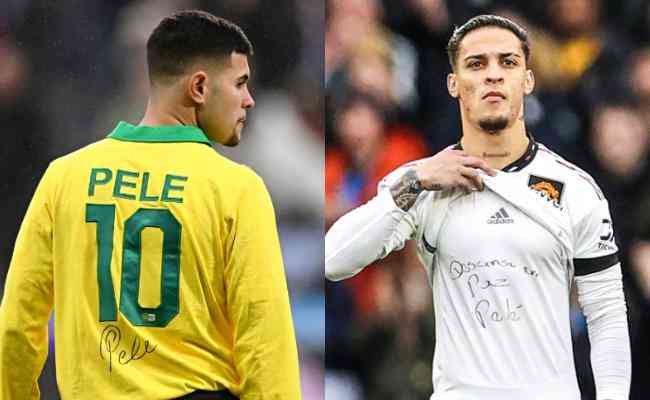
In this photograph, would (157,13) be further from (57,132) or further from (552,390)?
(552,390)

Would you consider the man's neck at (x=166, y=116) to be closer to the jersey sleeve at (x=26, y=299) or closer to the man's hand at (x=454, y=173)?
the jersey sleeve at (x=26, y=299)

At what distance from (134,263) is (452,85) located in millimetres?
1582

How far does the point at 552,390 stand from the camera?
333cm

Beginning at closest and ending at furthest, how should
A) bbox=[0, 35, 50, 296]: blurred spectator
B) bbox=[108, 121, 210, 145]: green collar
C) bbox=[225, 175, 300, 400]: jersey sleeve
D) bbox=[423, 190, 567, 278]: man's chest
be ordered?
bbox=[225, 175, 300, 400]: jersey sleeve → bbox=[108, 121, 210, 145]: green collar → bbox=[423, 190, 567, 278]: man's chest → bbox=[0, 35, 50, 296]: blurred spectator

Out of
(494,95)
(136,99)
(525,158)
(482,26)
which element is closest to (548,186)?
(525,158)

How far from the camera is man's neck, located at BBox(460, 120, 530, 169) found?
135 inches

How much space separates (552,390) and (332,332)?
710mm

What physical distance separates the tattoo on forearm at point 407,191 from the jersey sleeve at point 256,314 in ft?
3.96

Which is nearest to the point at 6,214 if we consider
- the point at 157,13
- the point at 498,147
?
the point at 157,13

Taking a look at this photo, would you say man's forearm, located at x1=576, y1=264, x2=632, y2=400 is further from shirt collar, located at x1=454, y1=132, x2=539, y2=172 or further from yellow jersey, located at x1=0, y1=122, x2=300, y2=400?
yellow jersey, located at x1=0, y1=122, x2=300, y2=400

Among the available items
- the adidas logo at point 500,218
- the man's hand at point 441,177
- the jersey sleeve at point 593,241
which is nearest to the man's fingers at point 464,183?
the man's hand at point 441,177

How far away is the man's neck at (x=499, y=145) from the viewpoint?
3428 millimetres
